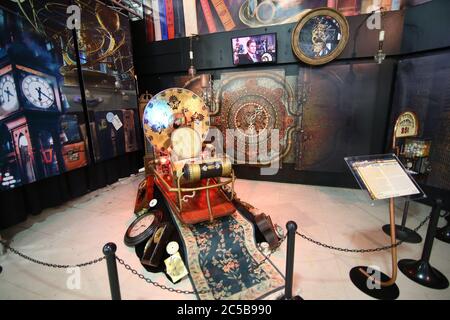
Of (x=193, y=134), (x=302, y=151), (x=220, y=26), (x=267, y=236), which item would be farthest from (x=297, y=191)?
(x=220, y=26)

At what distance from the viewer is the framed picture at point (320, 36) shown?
4.11 m

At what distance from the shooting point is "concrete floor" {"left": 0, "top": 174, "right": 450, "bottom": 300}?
7.43 feet

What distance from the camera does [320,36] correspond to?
169 inches

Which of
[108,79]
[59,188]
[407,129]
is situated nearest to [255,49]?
[407,129]

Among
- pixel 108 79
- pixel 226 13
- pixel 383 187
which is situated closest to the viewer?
pixel 383 187

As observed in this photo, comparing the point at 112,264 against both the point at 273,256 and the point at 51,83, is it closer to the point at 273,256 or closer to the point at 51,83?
the point at 273,256

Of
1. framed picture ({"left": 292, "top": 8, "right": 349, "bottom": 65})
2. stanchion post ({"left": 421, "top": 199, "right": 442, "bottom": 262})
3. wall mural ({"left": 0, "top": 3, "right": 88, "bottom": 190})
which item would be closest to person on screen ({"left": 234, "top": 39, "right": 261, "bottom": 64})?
framed picture ({"left": 292, "top": 8, "right": 349, "bottom": 65})

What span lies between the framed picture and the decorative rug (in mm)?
3564

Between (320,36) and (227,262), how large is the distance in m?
4.38

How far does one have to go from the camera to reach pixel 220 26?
517 centimetres

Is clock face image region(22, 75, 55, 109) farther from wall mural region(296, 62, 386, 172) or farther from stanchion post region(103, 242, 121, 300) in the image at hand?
wall mural region(296, 62, 386, 172)

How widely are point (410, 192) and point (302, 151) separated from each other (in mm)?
2936

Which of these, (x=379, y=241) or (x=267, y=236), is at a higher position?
(x=267, y=236)
